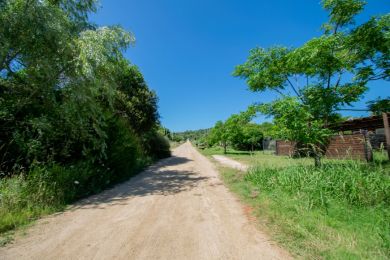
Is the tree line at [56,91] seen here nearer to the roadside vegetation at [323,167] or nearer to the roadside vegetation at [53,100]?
the roadside vegetation at [53,100]

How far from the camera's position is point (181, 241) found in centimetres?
396

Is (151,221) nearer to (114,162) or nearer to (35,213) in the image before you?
(35,213)

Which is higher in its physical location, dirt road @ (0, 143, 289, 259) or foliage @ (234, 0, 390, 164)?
foliage @ (234, 0, 390, 164)

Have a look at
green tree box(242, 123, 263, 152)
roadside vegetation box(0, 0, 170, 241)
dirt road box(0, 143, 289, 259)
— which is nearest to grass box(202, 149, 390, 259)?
dirt road box(0, 143, 289, 259)

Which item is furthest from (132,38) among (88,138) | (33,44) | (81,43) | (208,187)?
(208,187)

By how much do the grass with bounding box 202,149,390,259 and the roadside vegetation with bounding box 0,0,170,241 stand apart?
5.43 meters

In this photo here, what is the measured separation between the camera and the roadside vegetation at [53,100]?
7049mm

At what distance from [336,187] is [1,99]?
33.9ft

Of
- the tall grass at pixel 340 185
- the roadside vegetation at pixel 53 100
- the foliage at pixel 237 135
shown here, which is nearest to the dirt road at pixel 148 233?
the roadside vegetation at pixel 53 100

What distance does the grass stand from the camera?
3340 mm

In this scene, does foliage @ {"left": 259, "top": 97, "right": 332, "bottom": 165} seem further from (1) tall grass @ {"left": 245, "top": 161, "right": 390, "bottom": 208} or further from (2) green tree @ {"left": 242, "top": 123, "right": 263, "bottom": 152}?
(2) green tree @ {"left": 242, "top": 123, "right": 263, "bottom": 152}

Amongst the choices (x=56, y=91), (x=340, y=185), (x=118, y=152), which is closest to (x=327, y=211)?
(x=340, y=185)

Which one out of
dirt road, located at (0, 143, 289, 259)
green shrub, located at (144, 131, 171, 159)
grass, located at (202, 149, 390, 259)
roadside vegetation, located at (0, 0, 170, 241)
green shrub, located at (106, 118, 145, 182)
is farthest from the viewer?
green shrub, located at (144, 131, 171, 159)

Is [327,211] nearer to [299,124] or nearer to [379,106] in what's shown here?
[299,124]
